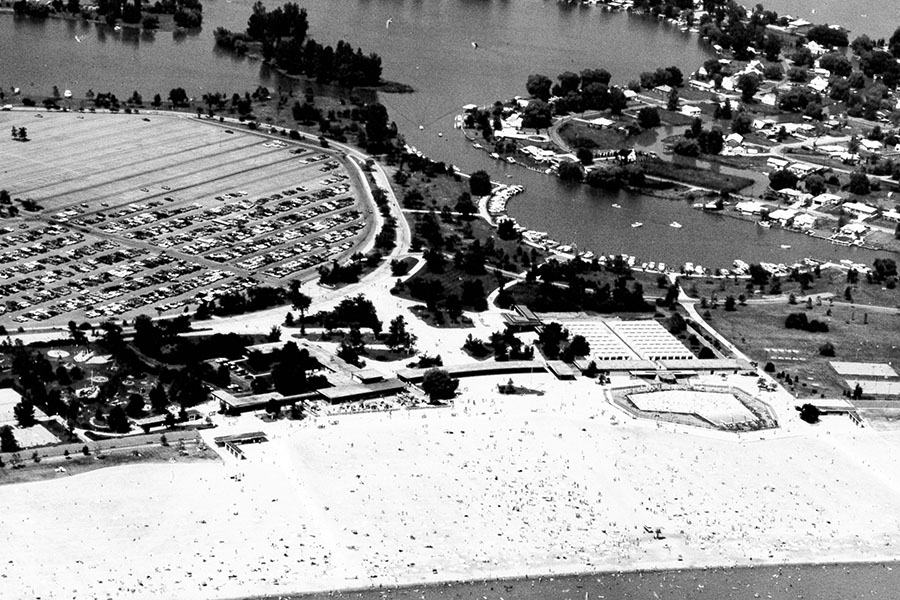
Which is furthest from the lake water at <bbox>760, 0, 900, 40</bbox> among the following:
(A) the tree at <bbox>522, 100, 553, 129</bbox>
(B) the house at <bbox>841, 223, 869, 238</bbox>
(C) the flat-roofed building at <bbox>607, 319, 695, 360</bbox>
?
(C) the flat-roofed building at <bbox>607, 319, 695, 360</bbox>

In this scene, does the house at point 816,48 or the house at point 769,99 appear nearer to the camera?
the house at point 769,99

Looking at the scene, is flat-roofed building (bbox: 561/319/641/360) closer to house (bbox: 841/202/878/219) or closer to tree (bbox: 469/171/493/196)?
tree (bbox: 469/171/493/196)

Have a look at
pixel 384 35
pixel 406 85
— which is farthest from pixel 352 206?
pixel 384 35

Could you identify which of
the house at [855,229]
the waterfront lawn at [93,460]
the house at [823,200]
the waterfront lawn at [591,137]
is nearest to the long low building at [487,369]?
the waterfront lawn at [93,460]

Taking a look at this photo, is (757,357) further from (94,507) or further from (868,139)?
(868,139)

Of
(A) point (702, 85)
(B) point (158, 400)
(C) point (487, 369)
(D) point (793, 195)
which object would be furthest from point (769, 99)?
(B) point (158, 400)

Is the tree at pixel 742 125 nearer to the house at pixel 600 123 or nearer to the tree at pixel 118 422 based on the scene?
the house at pixel 600 123
